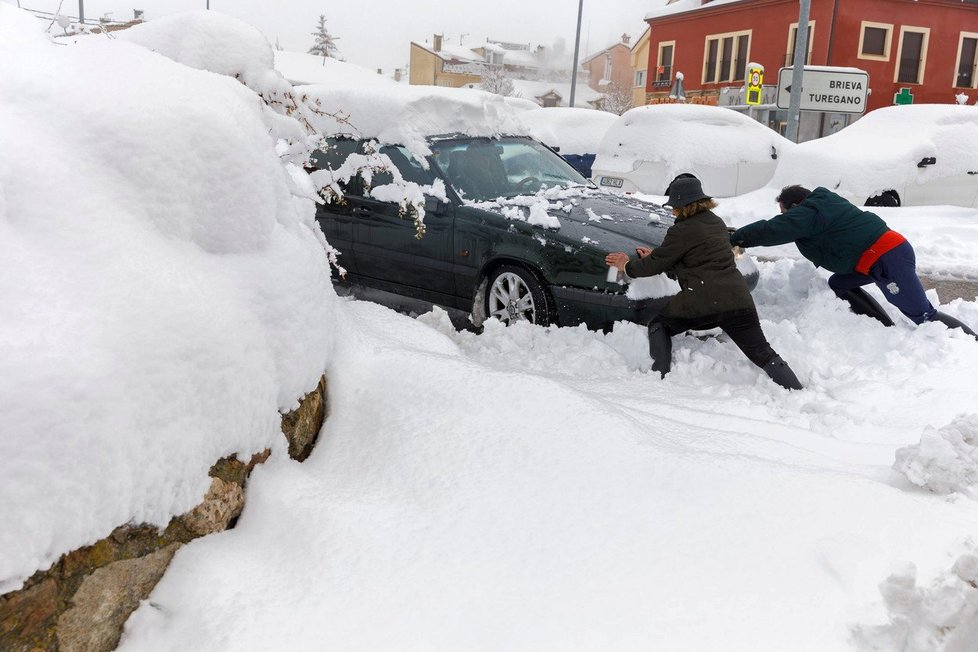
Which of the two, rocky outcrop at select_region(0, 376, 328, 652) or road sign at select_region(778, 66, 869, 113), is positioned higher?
road sign at select_region(778, 66, 869, 113)

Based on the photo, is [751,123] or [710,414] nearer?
[710,414]

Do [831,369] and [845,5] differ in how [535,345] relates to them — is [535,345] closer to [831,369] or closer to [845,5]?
[831,369]

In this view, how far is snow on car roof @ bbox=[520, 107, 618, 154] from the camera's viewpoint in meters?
16.7

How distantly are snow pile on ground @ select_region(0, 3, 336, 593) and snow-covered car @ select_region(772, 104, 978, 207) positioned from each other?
10.6 metres

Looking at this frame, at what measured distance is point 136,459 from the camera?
1954 millimetres

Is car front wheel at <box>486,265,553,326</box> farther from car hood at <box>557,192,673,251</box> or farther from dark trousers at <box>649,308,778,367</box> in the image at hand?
dark trousers at <box>649,308,778,367</box>

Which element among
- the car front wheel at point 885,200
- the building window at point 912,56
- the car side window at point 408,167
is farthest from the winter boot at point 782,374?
the building window at point 912,56

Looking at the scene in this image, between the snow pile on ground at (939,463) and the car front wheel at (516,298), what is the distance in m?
2.80

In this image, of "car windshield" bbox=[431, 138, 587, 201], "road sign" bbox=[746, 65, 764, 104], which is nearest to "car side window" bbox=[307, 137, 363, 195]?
"car windshield" bbox=[431, 138, 587, 201]

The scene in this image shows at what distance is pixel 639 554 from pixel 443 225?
3.97 m

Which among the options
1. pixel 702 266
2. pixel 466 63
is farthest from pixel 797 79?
pixel 466 63

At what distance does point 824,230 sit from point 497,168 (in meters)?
2.40

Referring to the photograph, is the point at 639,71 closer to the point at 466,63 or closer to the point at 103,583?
the point at 466,63

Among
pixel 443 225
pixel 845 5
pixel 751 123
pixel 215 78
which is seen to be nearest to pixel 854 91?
pixel 751 123
